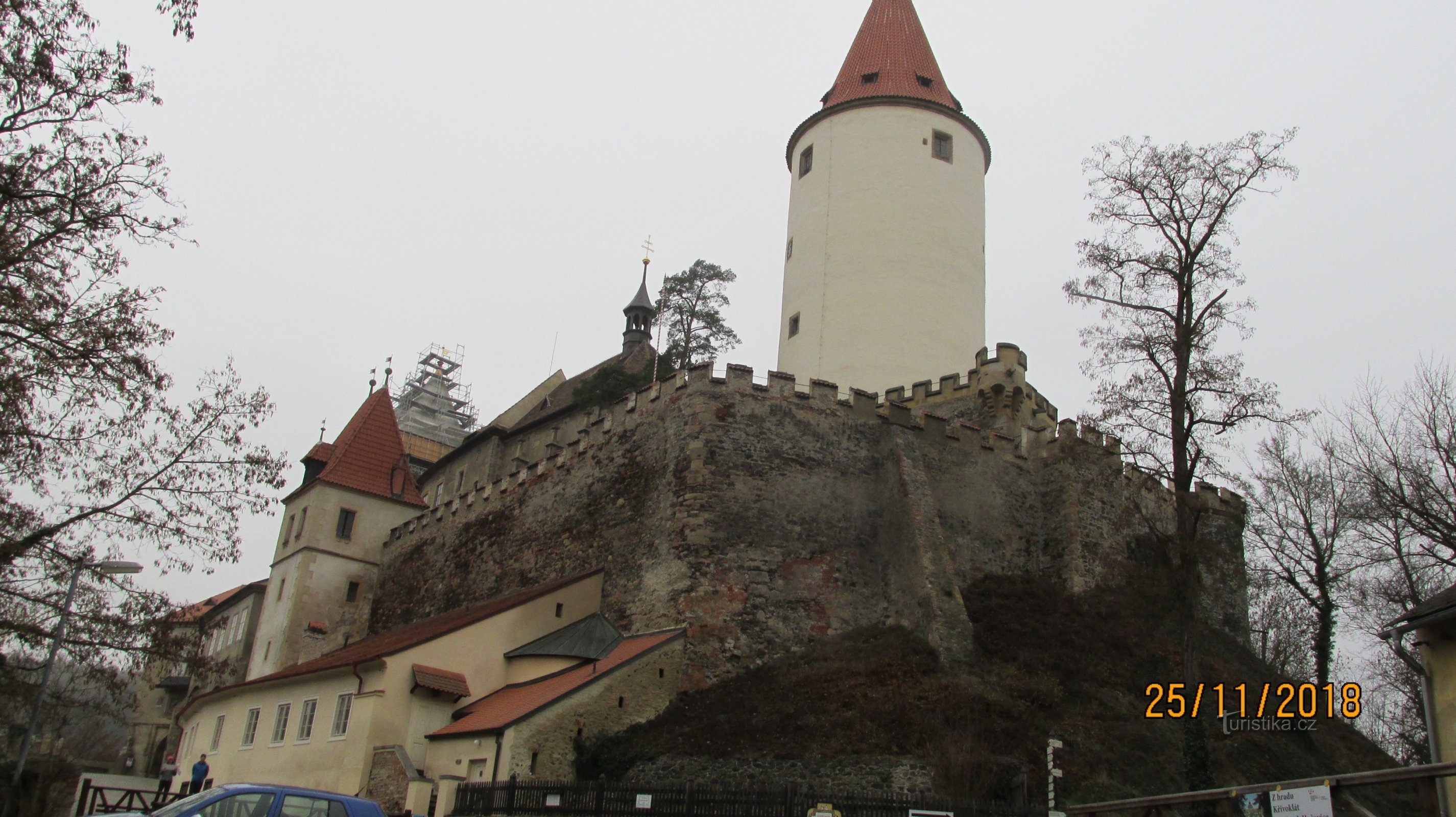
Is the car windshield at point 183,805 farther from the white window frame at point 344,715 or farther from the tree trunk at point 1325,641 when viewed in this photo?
the tree trunk at point 1325,641

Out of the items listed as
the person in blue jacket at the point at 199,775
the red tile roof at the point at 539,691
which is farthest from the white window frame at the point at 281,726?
the red tile roof at the point at 539,691

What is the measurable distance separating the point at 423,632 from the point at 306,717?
3105 millimetres

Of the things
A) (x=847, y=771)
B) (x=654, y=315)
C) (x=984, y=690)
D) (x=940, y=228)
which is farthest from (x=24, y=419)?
(x=654, y=315)

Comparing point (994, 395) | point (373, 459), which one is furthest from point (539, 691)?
point (373, 459)

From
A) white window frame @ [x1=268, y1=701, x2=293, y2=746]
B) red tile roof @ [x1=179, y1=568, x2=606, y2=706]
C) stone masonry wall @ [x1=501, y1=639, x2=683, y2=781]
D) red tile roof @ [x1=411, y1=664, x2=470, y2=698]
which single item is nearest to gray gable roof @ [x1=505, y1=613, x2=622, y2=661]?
red tile roof @ [x1=179, y1=568, x2=606, y2=706]

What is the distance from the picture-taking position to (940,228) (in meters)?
36.7

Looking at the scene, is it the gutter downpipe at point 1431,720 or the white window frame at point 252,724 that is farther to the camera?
the white window frame at point 252,724

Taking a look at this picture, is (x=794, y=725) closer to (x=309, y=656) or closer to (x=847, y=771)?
(x=847, y=771)

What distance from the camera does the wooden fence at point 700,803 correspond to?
670 inches

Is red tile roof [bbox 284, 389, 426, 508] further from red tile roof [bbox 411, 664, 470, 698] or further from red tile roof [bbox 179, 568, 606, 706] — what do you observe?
red tile roof [bbox 411, 664, 470, 698]

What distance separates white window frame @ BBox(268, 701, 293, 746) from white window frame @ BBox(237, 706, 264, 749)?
82cm

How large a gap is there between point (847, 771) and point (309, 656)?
22923 mm
